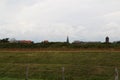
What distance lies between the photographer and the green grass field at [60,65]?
31.8 m

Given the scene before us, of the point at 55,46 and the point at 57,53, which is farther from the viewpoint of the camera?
the point at 55,46

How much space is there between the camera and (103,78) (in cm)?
3008

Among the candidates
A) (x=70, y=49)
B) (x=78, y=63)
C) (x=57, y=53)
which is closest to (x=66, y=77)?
(x=78, y=63)

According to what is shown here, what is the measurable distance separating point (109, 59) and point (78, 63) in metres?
3.41

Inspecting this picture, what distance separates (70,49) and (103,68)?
54.8 feet

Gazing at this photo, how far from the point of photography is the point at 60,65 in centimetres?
3697

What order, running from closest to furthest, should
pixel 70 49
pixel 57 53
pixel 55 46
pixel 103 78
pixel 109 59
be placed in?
pixel 103 78
pixel 109 59
pixel 57 53
pixel 70 49
pixel 55 46

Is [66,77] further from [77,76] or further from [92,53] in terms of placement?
[92,53]

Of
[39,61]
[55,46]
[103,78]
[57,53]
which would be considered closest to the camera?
[103,78]

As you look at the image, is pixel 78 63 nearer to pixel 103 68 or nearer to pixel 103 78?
pixel 103 68

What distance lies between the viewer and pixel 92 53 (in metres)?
42.4

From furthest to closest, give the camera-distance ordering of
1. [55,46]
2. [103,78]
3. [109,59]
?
[55,46], [109,59], [103,78]

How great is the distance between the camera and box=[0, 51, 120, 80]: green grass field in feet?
104

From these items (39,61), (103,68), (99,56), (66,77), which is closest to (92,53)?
(99,56)
